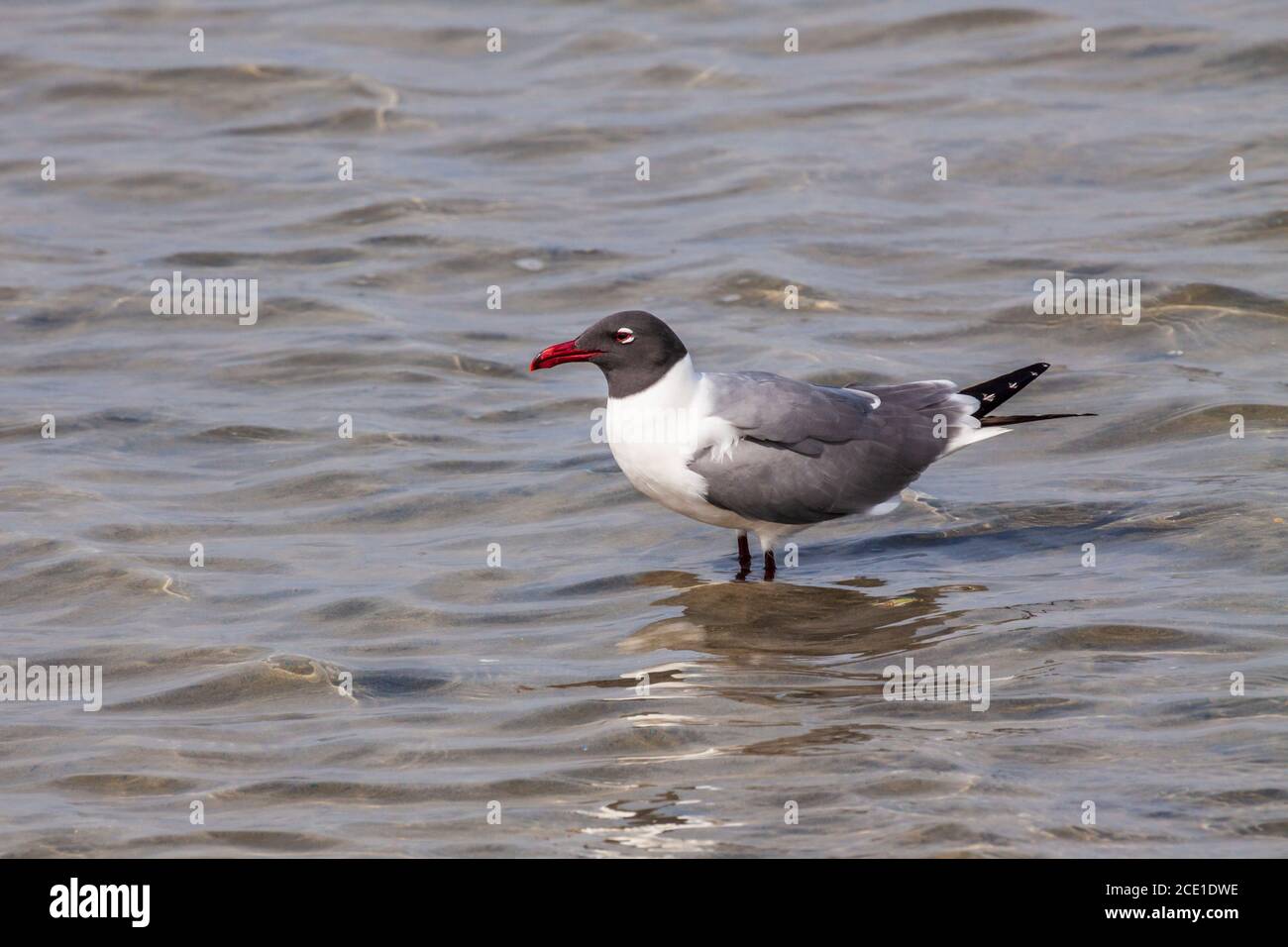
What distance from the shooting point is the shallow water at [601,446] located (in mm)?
5719

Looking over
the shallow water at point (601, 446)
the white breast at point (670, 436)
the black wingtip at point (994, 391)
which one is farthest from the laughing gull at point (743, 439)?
the shallow water at point (601, 446)

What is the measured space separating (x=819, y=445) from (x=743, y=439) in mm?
377

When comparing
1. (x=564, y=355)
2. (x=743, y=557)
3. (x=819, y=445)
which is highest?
(x=564, y=355)

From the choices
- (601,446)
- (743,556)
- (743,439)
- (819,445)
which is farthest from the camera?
(601,446)

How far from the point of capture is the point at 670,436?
7512 millimetres

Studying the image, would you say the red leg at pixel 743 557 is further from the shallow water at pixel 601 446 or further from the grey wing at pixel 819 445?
the grey wing at pixel 819 445

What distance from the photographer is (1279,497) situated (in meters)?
7.82

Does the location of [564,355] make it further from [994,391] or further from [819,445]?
[994,391]

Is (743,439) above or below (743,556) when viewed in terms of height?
above

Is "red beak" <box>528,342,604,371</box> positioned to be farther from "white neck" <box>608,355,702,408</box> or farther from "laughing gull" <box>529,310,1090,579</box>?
"white neck" <box>608,355,702,408</box>

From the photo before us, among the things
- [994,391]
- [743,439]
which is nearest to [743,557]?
[743,439]

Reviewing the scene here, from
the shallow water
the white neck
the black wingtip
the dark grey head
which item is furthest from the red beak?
the black wingtip

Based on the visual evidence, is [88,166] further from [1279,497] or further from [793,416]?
[1279,497]

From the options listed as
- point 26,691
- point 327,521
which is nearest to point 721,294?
point 327,521
